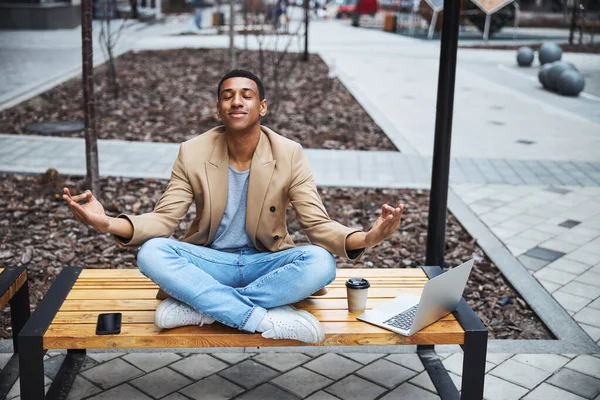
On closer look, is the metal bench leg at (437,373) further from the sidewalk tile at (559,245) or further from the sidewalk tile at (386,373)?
the sidewalk tile at (559,245)

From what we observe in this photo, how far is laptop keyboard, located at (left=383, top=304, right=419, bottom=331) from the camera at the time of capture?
129 inches

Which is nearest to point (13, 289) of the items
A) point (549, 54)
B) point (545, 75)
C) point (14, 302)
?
point (14, 302)

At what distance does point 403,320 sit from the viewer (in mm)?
3334

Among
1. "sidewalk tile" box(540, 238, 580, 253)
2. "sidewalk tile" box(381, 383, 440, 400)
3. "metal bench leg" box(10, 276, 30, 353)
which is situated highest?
"metal bench leg" box(10, 276, 30, 353)

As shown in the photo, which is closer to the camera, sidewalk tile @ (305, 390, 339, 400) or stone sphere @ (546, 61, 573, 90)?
sidewalk tile @ (305, 390, 339, 400)

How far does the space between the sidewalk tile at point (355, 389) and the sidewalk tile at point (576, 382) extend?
93cm

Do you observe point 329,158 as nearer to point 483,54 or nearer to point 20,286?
point 20,286

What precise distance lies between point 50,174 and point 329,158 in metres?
3.09

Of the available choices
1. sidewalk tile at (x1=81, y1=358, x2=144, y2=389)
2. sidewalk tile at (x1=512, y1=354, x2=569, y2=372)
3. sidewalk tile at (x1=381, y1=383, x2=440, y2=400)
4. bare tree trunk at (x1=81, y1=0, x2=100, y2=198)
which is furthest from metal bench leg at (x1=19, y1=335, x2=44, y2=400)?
bare tree trunk at (x1=81, y1=0, x2=100, y2=198)

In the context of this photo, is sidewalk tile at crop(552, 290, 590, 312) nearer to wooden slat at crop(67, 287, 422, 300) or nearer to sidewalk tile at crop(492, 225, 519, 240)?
sidewalk tile at crop(492, 225, 519, 240)

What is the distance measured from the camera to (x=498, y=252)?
5852mm

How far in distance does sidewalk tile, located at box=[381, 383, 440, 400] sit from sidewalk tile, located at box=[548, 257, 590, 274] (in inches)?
86.8

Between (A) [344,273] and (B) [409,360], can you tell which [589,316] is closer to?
(B) [409,360]

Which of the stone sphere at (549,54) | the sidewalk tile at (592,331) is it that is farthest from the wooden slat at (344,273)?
the stone sphere at (549,54)
